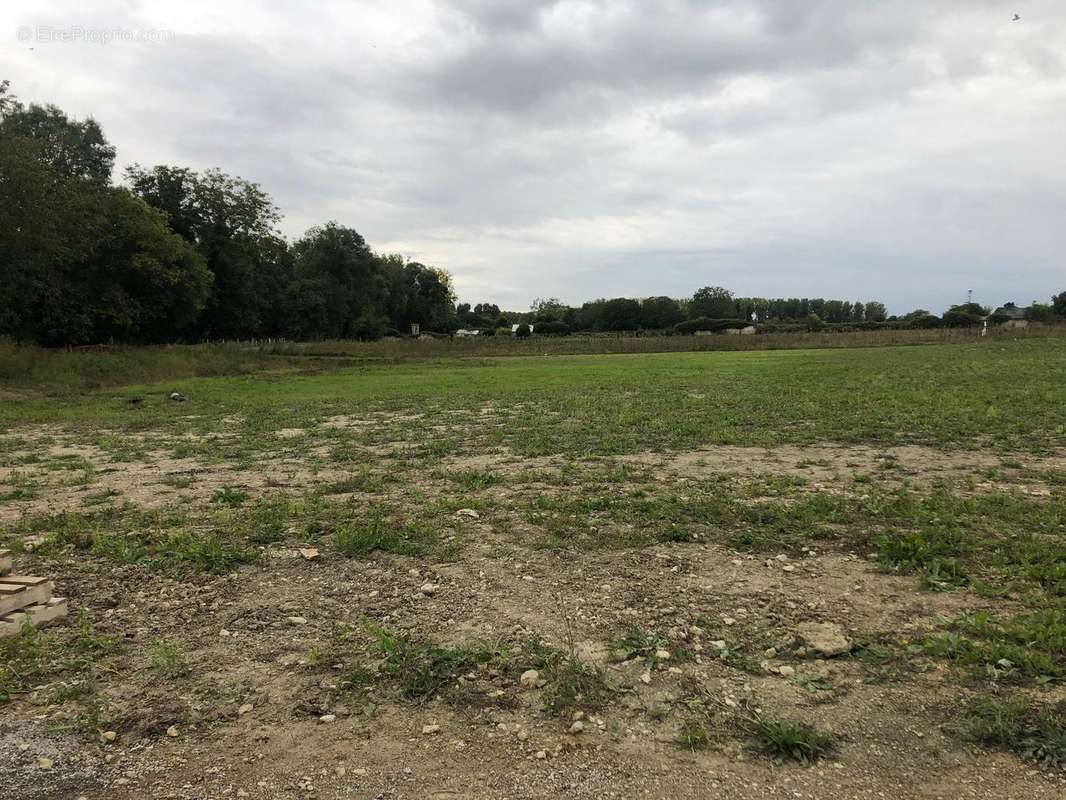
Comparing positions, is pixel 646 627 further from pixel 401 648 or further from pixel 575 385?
pixel 575 385

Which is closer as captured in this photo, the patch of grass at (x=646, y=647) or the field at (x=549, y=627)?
the field at (x=549, y=627)

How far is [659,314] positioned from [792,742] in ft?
528

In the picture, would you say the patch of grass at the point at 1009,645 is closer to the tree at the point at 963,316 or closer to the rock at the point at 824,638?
the rock at the point at 824,638

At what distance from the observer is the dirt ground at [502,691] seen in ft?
9.98

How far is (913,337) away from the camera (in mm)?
71125

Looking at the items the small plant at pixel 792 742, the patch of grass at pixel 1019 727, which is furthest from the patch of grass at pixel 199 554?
the patch of grass at pixel 1019 727

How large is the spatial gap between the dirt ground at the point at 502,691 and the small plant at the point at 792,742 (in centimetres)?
5

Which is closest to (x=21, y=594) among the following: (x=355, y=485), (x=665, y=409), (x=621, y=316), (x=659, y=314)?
(x=355, y=485)

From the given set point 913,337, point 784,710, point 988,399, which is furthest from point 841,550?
point 913,337

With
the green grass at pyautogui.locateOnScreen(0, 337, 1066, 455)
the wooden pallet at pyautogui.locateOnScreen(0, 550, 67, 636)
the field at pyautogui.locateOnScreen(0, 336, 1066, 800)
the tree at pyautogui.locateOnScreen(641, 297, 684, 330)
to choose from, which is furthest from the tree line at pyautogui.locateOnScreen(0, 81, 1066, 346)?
the tree at pyautogui.locateOnScreen(641, 297, 684, 330)

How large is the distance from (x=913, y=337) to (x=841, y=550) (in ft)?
248

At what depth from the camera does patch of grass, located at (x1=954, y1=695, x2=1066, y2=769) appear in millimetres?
3098

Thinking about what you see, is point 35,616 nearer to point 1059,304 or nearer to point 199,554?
point 199,554

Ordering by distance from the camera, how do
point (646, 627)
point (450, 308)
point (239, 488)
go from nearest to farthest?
point (646, 627) < point (239, 488) < point (450, 308)
